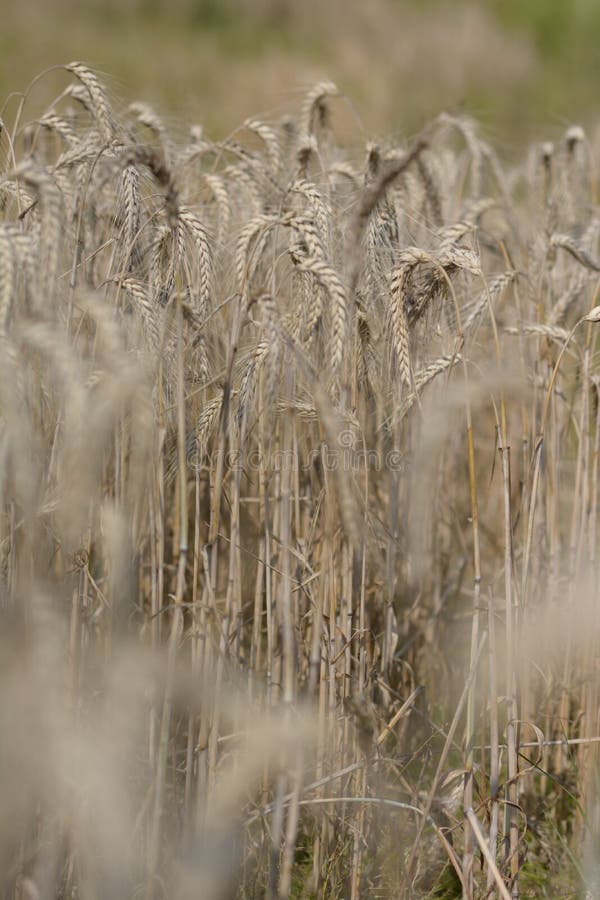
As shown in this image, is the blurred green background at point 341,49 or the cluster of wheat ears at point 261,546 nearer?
the cluster of wheat ears at point 261,546

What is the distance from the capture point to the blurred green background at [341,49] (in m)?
10.8

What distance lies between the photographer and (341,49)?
42.4ft

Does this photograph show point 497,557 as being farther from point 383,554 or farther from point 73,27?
point 73,27

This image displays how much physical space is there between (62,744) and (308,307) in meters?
0.84

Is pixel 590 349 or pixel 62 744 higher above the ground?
pixel 590 349

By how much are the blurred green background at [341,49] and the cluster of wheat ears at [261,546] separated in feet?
24.3

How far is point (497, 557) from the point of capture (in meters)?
2.77

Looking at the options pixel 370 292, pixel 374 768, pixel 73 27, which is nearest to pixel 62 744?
pixel 374 768

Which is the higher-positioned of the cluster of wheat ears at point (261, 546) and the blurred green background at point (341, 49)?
the blurred green background at point (341, 49)

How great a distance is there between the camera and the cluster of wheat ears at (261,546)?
4.25 feet

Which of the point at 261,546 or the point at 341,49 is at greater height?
the point at 341,49

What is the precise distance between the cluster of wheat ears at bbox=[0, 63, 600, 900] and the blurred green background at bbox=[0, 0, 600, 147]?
7.39 metres

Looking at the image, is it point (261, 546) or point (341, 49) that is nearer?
point (261, 546)

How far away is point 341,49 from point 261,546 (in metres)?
12.8
